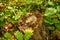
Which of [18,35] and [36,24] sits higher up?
[36,24]

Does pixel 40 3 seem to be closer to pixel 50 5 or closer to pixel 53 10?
pixel 50 5

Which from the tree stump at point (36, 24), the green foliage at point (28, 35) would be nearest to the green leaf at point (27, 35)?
the green foliage at point (28, 35)

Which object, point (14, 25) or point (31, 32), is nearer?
point (31, 32)

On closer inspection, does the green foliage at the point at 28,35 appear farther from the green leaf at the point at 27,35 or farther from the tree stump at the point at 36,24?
the tree stump at the point at 36,24

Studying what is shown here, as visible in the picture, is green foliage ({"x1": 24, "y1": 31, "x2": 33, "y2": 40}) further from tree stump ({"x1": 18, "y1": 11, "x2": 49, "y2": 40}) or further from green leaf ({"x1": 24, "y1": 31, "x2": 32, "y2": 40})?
tree stump ({"x1": 18, "y1": 11, "x2": 49, "y2": 40})

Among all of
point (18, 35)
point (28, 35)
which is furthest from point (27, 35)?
point (18, 35)

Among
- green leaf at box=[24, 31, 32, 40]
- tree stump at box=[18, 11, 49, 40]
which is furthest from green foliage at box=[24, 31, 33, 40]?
tree stump at box=[18, 11, 49, 40]

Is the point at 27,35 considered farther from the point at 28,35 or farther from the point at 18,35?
the point at 18,35

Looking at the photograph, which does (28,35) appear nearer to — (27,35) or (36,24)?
(27,35)

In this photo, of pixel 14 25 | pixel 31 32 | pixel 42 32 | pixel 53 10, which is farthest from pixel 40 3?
pixel 31 32

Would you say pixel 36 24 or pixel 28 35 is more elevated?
pixel 36 24

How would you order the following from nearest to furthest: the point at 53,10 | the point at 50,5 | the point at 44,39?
the point at 44,39, the point at 53,10, the point at 50,5
